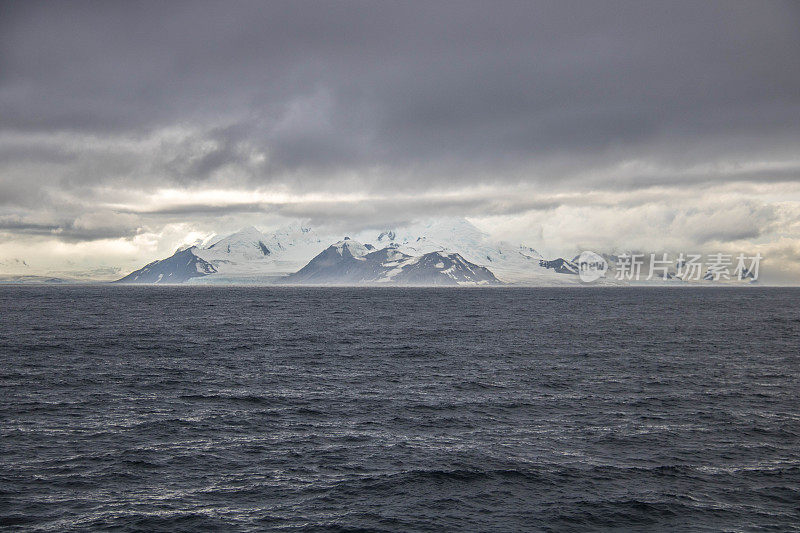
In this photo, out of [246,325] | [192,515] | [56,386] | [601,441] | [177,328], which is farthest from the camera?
[246,325]

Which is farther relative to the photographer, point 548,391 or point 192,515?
point 548,391

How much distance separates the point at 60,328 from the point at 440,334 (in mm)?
72193

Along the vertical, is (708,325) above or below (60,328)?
above

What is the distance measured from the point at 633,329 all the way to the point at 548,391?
7409cm

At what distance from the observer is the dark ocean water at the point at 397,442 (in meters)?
26.7

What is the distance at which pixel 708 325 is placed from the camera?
423 ft

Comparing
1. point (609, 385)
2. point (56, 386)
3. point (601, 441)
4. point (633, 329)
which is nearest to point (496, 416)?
point (601, 441)

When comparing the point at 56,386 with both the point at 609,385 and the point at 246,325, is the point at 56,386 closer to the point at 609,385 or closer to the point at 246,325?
the point at 609,385

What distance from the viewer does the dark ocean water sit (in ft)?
87.7

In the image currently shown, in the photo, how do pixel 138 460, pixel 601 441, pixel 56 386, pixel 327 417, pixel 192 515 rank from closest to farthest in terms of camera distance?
1. pixel 192 515
2. pixel 138 460
3. pixel 601 441
4. pixel 327 417
5. pixel 56 386

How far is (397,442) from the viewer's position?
121ft

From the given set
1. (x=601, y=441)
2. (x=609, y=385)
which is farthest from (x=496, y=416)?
(x=609, y=385)

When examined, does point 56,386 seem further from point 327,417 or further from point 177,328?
point 177,328

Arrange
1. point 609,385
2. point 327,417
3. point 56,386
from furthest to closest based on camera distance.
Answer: point 609,385, point 56,386, point 327,417
